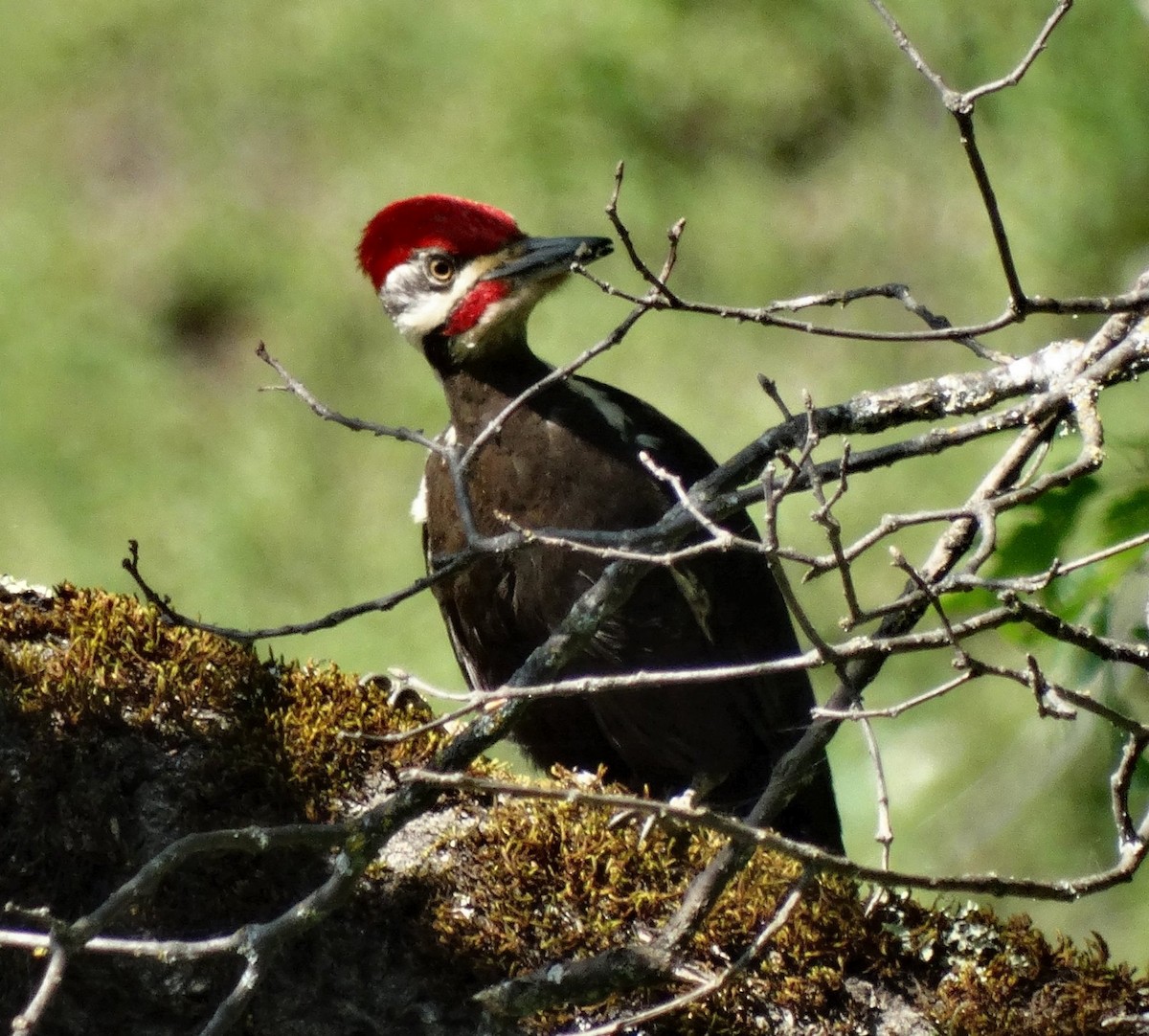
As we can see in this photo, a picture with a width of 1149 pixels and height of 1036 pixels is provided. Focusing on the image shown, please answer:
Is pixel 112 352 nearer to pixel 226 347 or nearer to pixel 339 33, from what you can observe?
pixel 226 347

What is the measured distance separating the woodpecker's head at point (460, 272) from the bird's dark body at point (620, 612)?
0.08 metres

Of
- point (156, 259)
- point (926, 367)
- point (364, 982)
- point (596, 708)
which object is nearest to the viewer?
point (364, 982)

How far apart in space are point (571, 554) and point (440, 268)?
78cm

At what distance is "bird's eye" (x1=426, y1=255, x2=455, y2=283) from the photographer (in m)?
3.60

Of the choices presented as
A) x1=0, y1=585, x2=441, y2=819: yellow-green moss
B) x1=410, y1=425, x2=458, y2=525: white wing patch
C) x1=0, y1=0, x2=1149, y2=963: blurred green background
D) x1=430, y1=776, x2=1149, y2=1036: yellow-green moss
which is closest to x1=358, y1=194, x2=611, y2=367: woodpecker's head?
x1=410, y1=425, x2=458, y2=525: white wing patch

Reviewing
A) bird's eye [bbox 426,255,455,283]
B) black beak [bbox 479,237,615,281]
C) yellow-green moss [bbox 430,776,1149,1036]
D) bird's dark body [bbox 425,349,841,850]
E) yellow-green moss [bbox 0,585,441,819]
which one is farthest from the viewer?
bird's eye [bbox 426,255,455,283]

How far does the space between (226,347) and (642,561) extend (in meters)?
4.25

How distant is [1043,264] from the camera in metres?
5.94

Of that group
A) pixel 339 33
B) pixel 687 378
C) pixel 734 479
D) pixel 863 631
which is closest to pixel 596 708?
pixel 734 479

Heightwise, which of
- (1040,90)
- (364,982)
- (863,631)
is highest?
(1040,90)

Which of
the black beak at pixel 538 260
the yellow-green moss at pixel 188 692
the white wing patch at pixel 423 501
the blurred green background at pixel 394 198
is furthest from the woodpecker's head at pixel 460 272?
the blurred green background at pixel 394 198

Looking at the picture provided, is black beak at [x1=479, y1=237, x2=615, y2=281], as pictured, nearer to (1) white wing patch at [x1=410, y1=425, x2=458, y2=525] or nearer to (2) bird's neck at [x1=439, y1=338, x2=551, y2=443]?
(2) bird's neck at [x1=439, y1=338, x2=551, y2=443]

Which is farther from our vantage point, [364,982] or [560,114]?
[560,114]

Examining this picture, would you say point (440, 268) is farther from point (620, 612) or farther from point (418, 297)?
point (620, 612)
